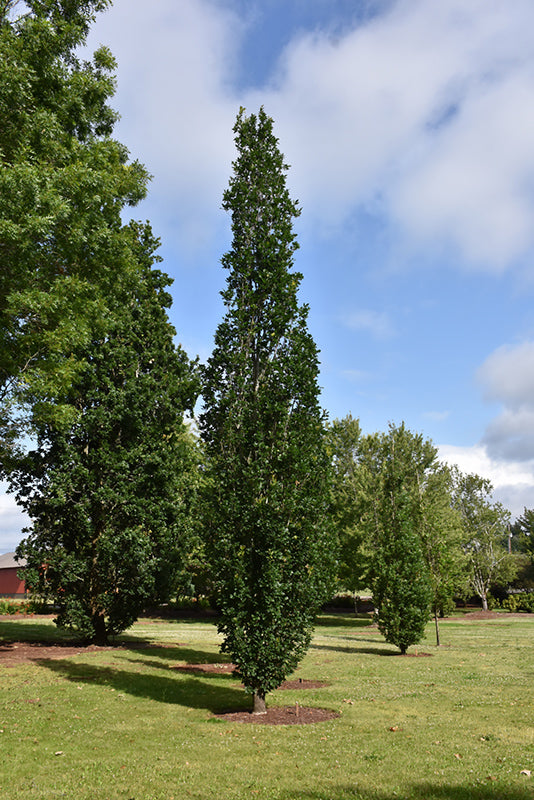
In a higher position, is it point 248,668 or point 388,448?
point 388,448

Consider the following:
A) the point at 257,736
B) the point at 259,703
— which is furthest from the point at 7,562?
the point at 257,736

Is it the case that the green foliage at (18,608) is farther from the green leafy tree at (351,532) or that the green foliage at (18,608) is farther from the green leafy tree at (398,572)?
the green leafy tree at (398,572)

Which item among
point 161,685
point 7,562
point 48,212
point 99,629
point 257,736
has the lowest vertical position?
point 161,685

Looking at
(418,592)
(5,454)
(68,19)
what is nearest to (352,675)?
(418,592)

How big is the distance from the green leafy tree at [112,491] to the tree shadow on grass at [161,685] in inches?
138

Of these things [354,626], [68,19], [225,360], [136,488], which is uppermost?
[68,19]

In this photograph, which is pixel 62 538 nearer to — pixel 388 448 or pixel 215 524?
pixel 215 524

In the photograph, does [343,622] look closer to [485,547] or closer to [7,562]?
[485,547]

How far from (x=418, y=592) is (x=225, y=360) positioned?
13.3 metres

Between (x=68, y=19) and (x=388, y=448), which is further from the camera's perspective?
(x=388, y=448)

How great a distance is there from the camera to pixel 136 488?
63.5 feet

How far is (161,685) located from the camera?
44.0 feet

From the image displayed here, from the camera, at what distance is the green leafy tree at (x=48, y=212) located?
13609mm

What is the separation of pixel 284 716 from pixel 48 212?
1292 centimetres
